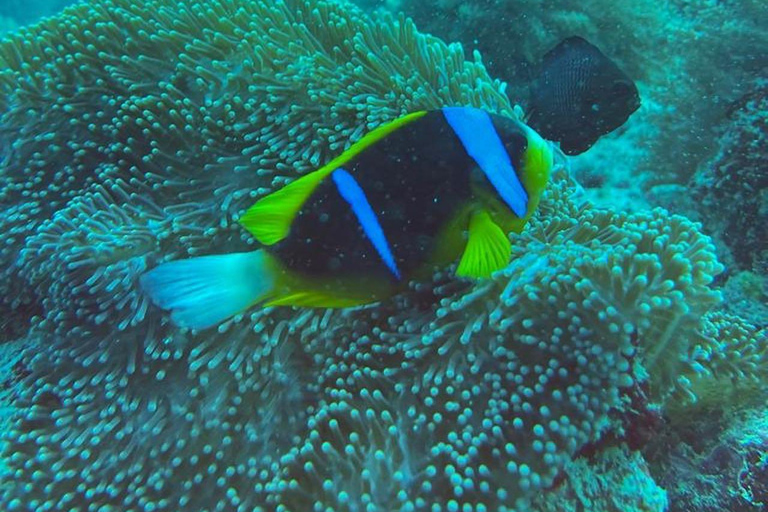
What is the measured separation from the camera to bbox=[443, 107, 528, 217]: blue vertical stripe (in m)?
1.17

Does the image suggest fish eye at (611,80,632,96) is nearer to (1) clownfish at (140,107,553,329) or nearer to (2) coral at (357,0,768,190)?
(2) coral at (357,0,768,190)

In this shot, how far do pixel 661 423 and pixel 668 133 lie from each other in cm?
198

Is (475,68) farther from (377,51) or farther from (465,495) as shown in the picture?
(465,495)

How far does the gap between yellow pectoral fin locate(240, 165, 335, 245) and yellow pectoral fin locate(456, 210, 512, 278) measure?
0.32 metres

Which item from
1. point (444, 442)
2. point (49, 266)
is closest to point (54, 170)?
point (49, 266)

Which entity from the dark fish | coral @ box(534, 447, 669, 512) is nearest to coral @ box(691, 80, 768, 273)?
the dark fish

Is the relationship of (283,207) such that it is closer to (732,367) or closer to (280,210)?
(280,210)

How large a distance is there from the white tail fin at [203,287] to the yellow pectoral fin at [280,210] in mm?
79

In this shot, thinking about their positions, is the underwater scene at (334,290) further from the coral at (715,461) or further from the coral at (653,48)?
the coral at (653,48)

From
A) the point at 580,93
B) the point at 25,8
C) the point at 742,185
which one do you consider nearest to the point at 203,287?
the point at 580,93

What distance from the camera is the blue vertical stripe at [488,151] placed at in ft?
3.83

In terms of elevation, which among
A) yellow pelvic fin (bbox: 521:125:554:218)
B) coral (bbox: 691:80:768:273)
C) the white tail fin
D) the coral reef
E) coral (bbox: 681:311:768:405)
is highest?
the coral reef

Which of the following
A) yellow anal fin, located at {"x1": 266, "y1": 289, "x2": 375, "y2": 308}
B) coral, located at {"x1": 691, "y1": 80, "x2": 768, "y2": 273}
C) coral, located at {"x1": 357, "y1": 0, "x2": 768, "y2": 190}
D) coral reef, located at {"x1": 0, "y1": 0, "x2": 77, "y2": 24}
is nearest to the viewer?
yellow anal fin, located at {"x1": 266, "y1": 289, "x2": 375, "y2": 308}

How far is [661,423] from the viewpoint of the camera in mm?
1503
